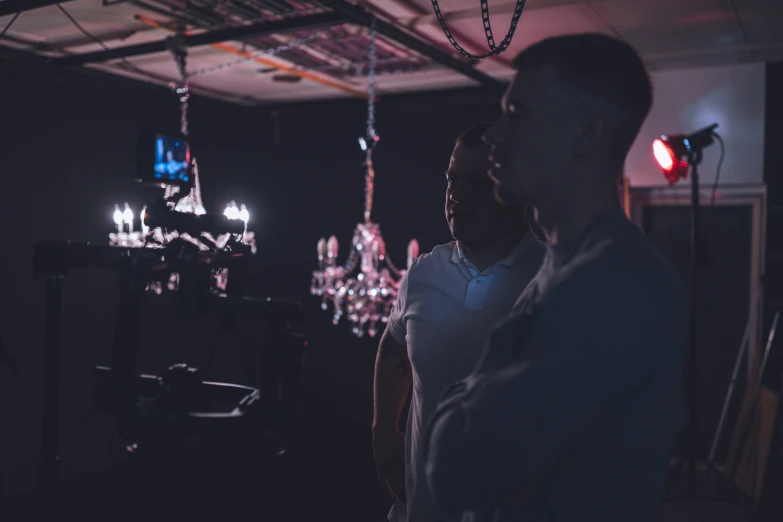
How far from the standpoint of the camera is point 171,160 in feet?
5.80

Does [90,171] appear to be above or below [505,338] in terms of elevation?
above

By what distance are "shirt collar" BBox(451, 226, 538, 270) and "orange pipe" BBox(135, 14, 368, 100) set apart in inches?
133

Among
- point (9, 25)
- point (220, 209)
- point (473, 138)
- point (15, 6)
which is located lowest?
point (473, 138)

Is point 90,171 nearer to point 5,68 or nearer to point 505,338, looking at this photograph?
point 5,68

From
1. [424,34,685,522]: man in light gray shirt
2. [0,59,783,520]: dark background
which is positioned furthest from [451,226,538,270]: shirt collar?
[0,59,783,520]: dark background

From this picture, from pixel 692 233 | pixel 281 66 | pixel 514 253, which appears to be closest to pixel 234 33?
pixel 281 66

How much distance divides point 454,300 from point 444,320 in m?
0.06

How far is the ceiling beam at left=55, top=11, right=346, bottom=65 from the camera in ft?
12.3

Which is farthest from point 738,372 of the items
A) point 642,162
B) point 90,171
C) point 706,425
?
point 90,171

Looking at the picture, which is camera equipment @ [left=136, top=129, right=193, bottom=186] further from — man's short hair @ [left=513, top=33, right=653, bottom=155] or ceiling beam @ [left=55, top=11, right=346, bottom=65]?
ceiling beam @ [left=55, top=11, right=346, bottom=65]

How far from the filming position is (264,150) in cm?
751

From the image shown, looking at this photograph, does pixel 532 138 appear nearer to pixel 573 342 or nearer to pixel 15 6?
pixel 573 342

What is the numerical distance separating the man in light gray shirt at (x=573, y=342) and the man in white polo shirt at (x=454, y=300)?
2.00ft

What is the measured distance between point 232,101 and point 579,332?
23.2 feet
